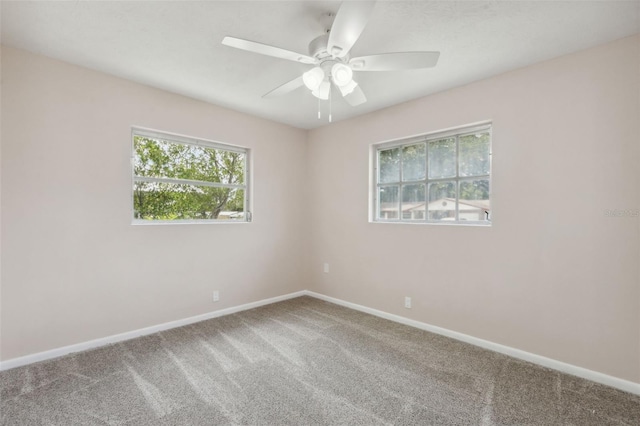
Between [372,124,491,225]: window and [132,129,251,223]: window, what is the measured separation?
1.75m

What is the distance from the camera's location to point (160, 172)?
319 centimetres

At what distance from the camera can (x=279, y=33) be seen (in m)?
2.07

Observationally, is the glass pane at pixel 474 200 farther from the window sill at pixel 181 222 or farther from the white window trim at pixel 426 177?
the window sill at pixel 181 222

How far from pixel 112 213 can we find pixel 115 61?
1307mm

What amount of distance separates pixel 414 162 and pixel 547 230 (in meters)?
1.42

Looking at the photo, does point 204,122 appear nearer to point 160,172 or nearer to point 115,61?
point 160,172

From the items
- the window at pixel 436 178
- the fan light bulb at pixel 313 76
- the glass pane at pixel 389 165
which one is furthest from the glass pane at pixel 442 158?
the fan light bulb at pixel 313 76

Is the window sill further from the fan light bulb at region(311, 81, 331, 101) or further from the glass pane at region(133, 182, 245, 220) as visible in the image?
the fan light bulb at region(311, 81, 331, 101)

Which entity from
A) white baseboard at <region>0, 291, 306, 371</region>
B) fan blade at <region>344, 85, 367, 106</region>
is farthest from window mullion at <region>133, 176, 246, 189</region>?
fan blade at <region>344, 85, 367, 106</region>

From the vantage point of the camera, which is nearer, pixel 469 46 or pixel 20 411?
pixel 20 411

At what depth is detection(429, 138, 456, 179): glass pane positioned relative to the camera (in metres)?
3.09

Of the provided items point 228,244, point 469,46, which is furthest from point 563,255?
point 228,244

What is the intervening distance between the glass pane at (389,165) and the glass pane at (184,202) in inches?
70.4

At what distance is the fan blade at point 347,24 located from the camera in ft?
4.50
